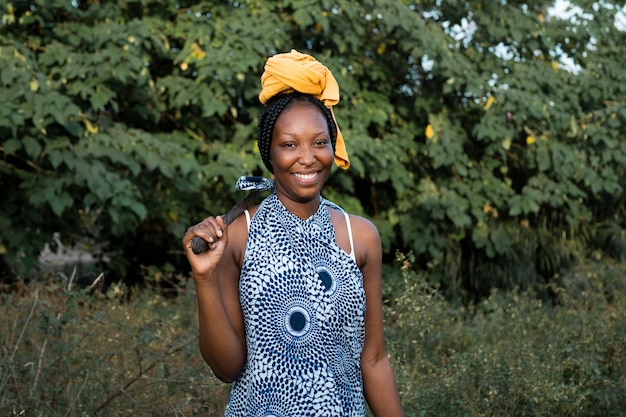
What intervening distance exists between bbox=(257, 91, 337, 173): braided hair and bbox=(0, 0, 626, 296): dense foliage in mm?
3716

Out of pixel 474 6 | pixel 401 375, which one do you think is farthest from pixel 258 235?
pixel 474 6

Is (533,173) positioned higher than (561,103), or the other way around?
(561,103)

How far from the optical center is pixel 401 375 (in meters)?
4.08

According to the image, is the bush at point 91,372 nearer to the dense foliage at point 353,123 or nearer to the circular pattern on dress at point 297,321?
the dense foliage at point 353,123

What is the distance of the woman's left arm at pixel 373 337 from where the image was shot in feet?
7.42

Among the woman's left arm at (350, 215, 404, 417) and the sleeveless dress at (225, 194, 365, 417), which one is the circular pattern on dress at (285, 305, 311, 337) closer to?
the sleeveless dress at (225, 194, 365, 417)

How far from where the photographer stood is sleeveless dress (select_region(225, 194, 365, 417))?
211 centimetres

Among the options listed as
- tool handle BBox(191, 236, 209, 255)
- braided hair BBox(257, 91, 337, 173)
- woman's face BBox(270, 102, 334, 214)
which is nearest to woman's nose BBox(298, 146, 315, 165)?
woman's face BBox(270, 102, 334, 214)

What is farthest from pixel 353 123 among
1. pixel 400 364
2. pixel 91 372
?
pixel 91 372

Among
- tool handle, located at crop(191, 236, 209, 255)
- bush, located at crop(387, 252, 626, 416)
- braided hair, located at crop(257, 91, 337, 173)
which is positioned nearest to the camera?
tool handle, located at crop(191, 236, 209, 255)

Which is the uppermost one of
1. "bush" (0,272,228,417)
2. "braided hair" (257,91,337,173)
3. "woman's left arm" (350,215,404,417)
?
"braided hair" (257,91,337,173)

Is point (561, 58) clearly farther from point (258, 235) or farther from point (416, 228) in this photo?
point (258, 235)

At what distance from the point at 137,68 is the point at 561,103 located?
3529 mm

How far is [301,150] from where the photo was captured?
2.19 m
